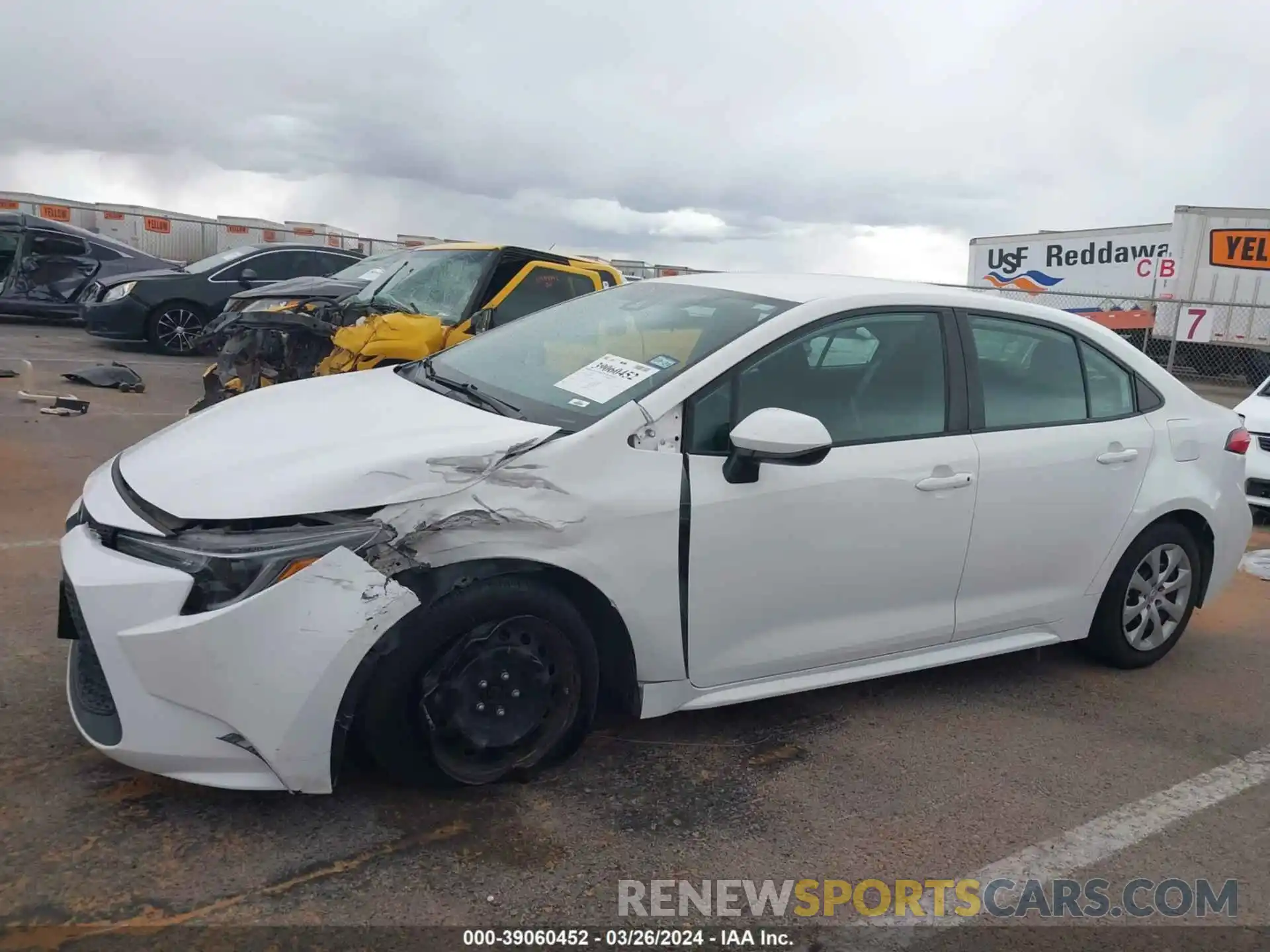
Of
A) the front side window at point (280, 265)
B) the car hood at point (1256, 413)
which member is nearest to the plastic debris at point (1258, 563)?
the car hood at point (1256, 413)

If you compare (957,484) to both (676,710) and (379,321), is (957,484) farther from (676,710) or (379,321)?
(379,321)

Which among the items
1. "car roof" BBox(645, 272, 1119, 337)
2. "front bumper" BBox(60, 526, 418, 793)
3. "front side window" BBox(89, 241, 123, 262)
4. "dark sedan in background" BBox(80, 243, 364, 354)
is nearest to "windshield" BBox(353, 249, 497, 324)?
"dark sedan in background" BBox(80, 243, 364, 354)

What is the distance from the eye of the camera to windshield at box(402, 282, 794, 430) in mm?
3287

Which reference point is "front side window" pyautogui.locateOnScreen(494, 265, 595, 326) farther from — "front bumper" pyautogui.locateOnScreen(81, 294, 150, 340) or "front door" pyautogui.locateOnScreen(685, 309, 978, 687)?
"front bumper" pyautogui.locateOnScreen(81, 294, 150, 340)

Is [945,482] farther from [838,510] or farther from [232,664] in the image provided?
[232,664]

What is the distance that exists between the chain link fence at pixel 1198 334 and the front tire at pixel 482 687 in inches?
627

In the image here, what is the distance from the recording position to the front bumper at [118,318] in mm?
11781

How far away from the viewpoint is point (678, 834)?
2943 mm

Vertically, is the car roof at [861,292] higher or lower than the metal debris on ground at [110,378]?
higher

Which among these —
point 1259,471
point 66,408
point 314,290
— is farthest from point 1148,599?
point 66,408

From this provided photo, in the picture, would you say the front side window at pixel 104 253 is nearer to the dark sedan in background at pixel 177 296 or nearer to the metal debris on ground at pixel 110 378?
the dark sedan in background at pixel 177 296

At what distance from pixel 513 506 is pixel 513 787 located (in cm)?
88

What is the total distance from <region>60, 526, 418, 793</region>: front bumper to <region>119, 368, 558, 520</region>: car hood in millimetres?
199

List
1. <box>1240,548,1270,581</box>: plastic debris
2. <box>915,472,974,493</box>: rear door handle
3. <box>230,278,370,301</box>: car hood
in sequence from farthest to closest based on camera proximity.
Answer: <box>230,278,370,301</box>: car hood
<box>1240,548,1270,581</box>: plastic debris
<box>915,472,974,493</box>: rear door handle
